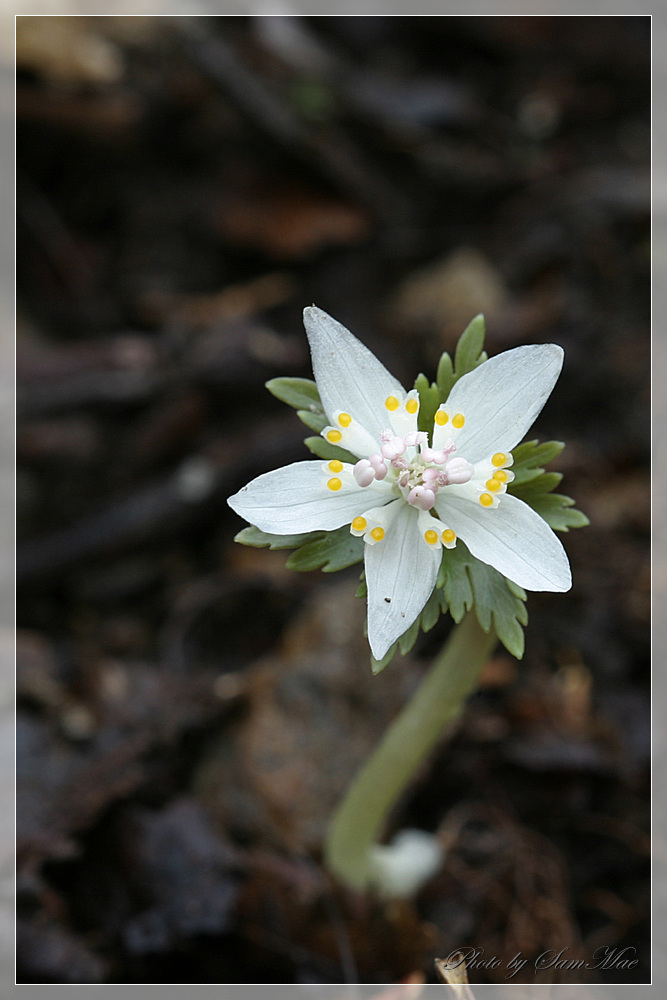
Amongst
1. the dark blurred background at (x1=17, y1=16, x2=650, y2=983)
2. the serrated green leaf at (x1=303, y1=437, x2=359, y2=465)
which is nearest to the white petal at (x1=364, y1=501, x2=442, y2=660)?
the serrated green leaf at (x1=303, y1=437, x2=359, y2=465)

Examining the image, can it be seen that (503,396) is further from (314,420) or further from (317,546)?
(317,546)

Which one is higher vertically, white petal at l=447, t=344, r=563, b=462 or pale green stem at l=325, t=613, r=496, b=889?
white petal at l=447, t=344, r=563, b=462

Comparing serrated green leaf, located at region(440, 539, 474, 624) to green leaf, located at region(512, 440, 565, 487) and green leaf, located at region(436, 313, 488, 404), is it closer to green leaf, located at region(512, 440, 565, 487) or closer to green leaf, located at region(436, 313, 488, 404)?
green leaf, located at region(512, 440, 565, 487)

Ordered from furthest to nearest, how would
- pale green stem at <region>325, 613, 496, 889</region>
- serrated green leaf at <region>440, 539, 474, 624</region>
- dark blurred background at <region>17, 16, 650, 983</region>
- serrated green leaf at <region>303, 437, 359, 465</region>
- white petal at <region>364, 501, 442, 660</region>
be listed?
dark blurred background at <region>17, 16, 650, 983</region> < pale green stem at <region>325, 613, 496, 889</region> < serrated green leaf at <region>303, 437, 359, 465</region> < serrated green leaf at <region>440, 539, 474, 624</region> < white petal at <region>364, 501, 442, 660</region>

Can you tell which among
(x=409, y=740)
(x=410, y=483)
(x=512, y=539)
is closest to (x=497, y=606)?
(x=512, y=539)

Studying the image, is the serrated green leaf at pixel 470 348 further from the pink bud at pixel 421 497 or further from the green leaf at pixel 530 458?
the pink bud at pixel 421 497

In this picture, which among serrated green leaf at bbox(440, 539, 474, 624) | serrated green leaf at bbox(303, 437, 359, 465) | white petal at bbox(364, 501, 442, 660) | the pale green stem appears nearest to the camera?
white petal at bbox(364, 501, 442, 660)
